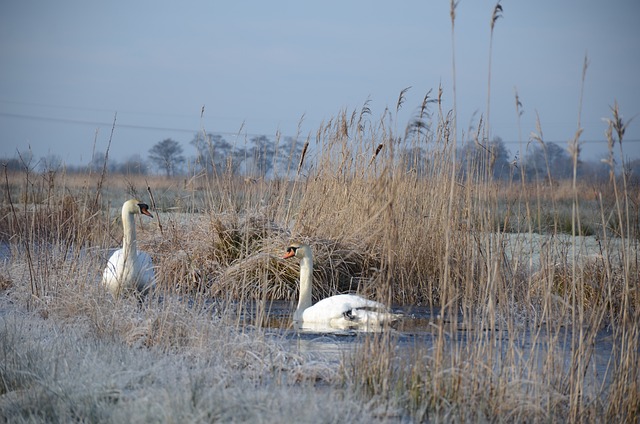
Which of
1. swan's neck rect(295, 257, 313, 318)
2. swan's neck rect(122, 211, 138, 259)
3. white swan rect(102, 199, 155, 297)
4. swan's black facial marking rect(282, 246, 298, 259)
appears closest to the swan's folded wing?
swan's neck rect(295, 257, 313, 318)

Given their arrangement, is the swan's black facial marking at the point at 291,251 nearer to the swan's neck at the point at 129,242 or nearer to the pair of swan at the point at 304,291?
the pair of swan at the point at 304,291

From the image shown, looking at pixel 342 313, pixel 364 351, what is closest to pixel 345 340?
pixel 342 313

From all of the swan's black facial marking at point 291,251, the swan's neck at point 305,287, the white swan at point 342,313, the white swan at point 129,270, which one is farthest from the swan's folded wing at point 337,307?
the white swan at point 129,270

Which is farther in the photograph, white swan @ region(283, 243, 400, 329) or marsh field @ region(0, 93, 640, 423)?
white swan @ region(283, 243, 400, 329)

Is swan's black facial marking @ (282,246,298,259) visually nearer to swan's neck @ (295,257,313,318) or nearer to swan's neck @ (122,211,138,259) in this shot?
swan's neck @ (295,257,313,318)

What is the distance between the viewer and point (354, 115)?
911 centimetres

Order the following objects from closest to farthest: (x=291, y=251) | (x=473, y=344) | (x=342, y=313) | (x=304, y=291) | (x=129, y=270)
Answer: (x=473, y=344) < (x=342, y=313) < (x=129, y=270) < (x=304, y=291) < (x=291, y=251)

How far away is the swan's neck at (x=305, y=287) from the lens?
23.6 ft

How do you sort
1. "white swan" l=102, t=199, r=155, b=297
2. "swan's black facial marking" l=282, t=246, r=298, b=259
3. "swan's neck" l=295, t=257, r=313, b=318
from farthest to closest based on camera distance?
"swan's black facial marking" l=282, t=246, r=298, b=259 → "swan's neck" l=295, t=257, r=313, b=318 → "white swan" l=102, t=199, r=155, b=297

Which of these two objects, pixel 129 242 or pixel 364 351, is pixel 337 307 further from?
pixel 364 351

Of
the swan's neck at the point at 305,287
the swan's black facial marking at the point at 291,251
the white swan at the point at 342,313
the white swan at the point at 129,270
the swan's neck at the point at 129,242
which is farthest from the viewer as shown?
the swan's black facial marking at the point at 291,251

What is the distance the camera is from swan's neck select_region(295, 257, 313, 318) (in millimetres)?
7206

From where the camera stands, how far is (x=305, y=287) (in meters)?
7.32

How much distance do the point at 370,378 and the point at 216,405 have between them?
0.97 meters
